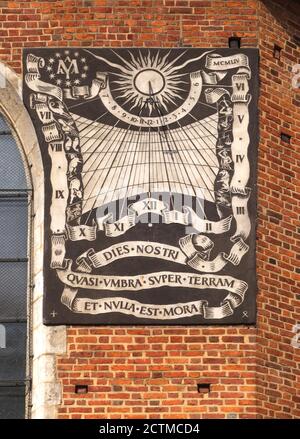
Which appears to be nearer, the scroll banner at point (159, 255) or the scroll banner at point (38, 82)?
the scroll banner at point (159, 255)

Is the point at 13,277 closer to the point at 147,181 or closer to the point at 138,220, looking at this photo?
the point at 138,220

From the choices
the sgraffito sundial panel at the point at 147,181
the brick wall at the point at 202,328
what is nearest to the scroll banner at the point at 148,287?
the sgraffito sundial panel at the point at 147,181

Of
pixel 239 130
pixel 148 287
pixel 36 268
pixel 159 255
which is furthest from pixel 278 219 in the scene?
pixel 36 268

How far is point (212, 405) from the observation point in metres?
17.0

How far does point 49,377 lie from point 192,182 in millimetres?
2274

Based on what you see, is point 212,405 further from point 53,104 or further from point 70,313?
point 53,104

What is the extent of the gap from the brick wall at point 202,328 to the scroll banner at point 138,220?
45 centimetres

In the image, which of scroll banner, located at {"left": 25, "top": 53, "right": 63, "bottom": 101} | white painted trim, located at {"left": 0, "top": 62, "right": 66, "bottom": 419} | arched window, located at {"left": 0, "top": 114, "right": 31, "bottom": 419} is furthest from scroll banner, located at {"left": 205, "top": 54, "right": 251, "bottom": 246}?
arched window, located at {"left": 0, "top": 114, "right": 31, "bottom": 419}

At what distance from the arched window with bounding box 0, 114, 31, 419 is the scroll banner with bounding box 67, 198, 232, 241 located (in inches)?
27.0

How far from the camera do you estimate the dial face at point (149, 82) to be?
709 inches

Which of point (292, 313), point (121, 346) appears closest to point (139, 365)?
point (121, 346)

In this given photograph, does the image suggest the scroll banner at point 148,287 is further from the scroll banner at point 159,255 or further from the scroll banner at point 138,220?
the scroll banner at point 138,220

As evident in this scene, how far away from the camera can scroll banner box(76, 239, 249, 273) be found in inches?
688

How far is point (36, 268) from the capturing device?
17719 millimetres
